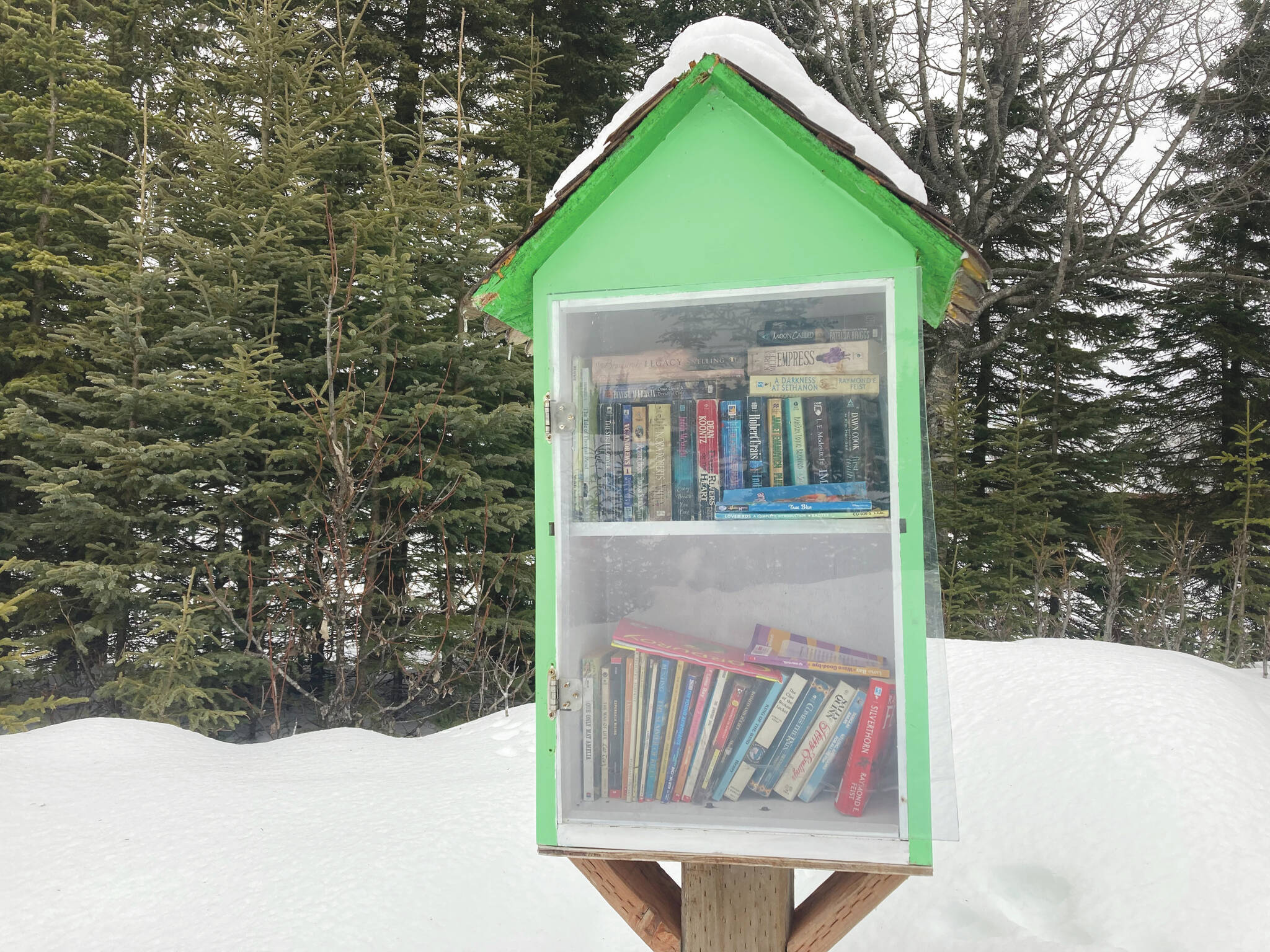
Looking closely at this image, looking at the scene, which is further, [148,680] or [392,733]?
[392,733]

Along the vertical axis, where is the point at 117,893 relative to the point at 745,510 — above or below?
below

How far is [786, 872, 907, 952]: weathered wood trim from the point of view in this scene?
1410mm

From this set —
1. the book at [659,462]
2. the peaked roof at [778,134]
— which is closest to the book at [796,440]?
the book at [659,462]

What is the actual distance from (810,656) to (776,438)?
0.40 metres

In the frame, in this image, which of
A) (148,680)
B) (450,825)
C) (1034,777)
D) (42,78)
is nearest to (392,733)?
(148,680)

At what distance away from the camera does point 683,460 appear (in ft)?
4.78

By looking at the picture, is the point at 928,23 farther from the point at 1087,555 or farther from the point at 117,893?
the point at 117,893

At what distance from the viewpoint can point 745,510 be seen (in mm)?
1388

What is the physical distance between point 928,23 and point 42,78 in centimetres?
659

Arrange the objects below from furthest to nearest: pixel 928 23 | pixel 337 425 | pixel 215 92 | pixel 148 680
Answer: pixel 928 23
pixel 215 92
pixel 337 425
pixel 148 680

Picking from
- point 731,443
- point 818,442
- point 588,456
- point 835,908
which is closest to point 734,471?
point 731,443

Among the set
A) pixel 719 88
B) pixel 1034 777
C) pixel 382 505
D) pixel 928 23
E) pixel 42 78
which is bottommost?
pixel 1034 777

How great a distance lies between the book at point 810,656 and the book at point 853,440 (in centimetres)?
31

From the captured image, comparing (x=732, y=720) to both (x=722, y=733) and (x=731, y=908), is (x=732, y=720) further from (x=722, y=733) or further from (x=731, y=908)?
(x=731, y=908)
